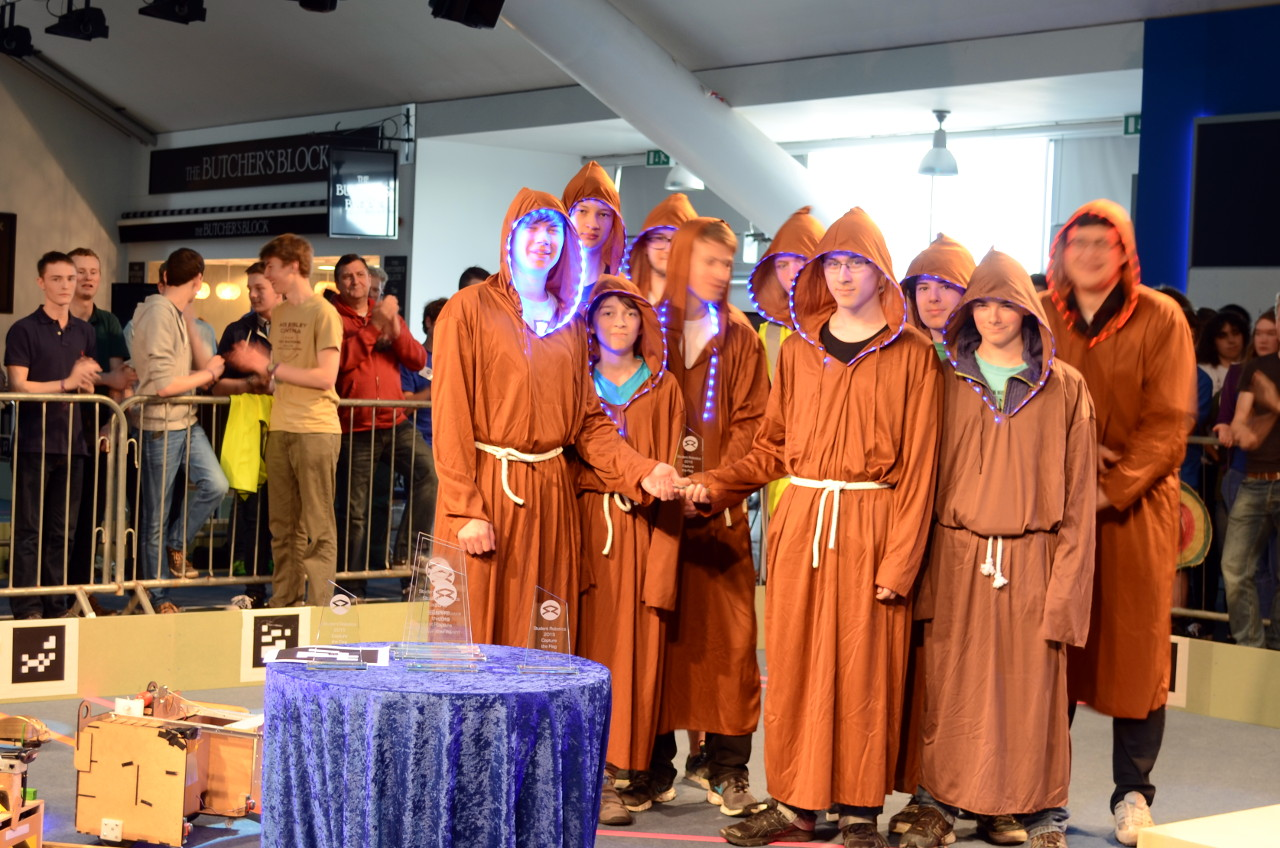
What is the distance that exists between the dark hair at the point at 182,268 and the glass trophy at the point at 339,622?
406cm

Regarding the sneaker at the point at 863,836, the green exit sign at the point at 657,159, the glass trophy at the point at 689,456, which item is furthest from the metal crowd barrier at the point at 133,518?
the green exit sign at the point at 657,159

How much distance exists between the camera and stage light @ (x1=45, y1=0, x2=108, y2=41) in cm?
1381

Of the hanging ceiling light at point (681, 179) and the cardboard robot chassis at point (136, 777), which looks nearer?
the cardboard robot chassis at point (136, 777)

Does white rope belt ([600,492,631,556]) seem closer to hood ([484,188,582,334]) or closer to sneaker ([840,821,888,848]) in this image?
hood ([484,188,582,334])

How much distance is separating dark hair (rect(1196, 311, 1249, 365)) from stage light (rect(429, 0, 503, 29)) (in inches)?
191

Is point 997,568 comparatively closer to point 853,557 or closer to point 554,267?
point 853,557

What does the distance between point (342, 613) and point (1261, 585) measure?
5606 mm

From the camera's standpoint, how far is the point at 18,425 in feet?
22.1

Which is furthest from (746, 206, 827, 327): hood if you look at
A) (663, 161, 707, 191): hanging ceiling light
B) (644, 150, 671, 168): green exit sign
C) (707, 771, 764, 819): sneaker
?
(644, 150, 671, 168): green exit sign

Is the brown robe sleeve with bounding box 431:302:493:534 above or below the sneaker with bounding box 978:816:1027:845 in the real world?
above

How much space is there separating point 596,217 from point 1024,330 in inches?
62.4

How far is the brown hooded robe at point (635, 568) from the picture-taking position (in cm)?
483

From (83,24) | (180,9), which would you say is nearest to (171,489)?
(180,9)

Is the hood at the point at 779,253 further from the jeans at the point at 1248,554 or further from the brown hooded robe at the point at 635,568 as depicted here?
the jeans at the point at 1248,554
